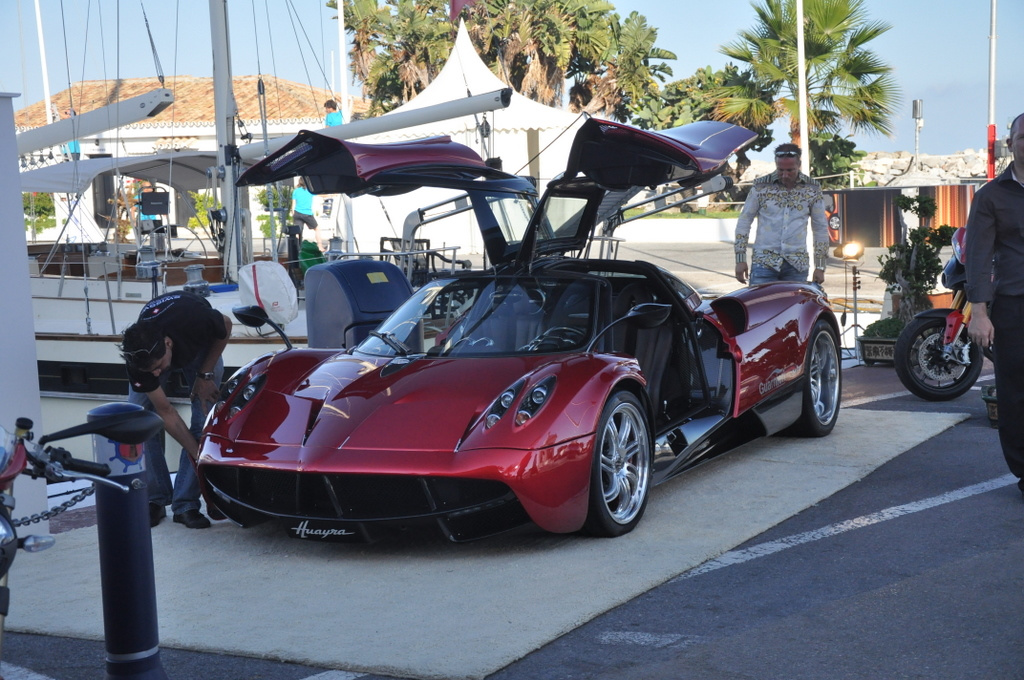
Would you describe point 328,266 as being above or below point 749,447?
above

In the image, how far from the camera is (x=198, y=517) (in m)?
5.63

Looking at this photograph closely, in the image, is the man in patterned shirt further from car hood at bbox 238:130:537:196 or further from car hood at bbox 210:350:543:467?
car hood at bbox 210:350:543:467

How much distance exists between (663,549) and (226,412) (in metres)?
2.10

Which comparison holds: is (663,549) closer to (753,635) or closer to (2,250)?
(753,635)

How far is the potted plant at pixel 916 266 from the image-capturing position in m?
10.8

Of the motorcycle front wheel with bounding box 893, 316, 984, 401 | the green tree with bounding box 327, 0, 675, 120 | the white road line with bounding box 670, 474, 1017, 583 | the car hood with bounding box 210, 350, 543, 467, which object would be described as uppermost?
the green tree with bounding box 327, 0, 675, 120

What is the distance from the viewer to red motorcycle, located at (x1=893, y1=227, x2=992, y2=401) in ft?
27.1

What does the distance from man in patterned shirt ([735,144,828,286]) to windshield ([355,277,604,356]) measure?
10.2ft

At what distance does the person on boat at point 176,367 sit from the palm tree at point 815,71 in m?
23.1

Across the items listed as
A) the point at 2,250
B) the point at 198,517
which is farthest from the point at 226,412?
the point at 2,250

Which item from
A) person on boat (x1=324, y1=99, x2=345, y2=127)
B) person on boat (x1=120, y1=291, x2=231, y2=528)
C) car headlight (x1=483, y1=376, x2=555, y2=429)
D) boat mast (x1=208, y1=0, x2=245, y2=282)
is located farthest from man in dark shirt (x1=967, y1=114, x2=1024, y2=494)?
person on boat (x1=324, y1=99, x2=345, y2=127)

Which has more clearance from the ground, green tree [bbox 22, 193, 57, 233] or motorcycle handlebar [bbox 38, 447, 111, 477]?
green tree [bbox 22, 193, 57, 233]

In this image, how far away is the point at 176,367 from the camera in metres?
5.89

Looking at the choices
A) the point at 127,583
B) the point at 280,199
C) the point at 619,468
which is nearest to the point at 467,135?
the point at 280,199
